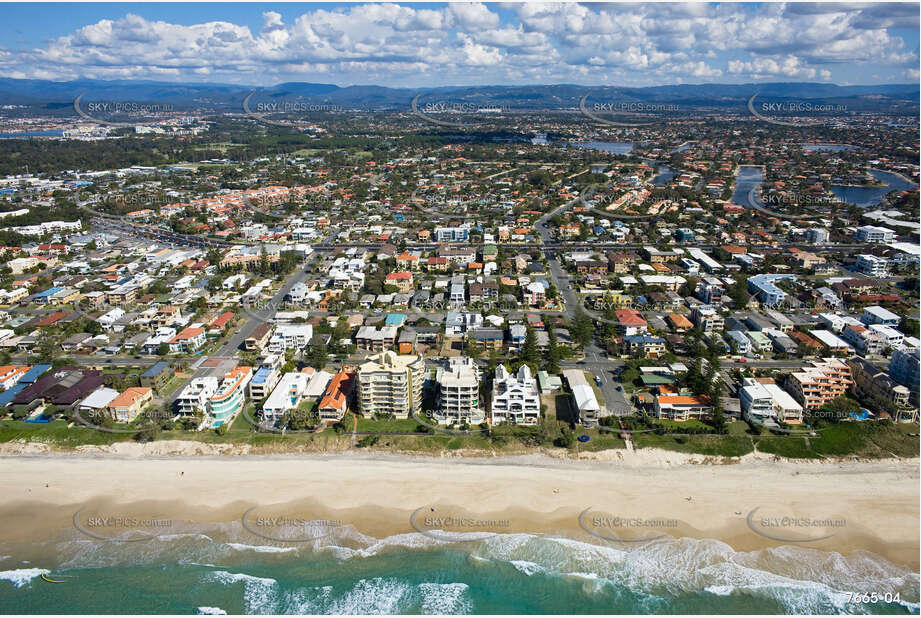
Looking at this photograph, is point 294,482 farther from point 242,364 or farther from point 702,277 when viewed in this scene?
point 702,277

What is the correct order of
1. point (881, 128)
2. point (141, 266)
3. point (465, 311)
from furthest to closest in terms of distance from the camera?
point (881, 128) → point (141, 266) → point (465, 311)

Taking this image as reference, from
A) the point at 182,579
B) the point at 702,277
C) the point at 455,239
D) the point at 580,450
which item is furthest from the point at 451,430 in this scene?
the point at 455,239

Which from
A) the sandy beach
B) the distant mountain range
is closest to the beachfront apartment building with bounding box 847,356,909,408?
the sandy beach
